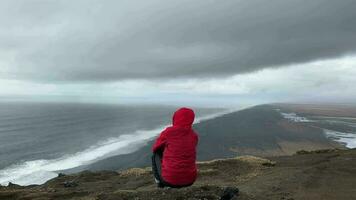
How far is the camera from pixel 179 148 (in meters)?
10.4

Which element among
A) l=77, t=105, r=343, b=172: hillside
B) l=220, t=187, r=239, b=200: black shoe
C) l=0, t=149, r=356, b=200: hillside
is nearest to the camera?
l=220, t=187, r=239, b=200: black shoe

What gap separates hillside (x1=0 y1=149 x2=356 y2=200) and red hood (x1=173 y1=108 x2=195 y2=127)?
12.7 feet

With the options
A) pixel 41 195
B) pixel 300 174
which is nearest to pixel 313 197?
pixel 300 174

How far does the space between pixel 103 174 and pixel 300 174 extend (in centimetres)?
1642

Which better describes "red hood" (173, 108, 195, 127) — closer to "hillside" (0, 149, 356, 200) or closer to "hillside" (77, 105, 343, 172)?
"hillside" (0, 149, 356, 200)

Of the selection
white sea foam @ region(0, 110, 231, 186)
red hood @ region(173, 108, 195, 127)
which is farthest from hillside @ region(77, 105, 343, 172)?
red hood @ region(173, 108, 195, 127)

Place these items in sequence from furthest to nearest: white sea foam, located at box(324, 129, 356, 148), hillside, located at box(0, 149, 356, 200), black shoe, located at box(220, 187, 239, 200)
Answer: white sea foam, located at box(324, 129, 356, 148), hillside, located at box(0, 149, 356, 200), black shoe, located at box(220, 187, 239, 200)

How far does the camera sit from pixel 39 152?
271ft

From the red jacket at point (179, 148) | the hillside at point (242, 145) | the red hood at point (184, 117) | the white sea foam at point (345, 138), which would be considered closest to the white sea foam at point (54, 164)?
the hillside at point (242, 145)

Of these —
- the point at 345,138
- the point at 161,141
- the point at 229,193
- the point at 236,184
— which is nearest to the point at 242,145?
the point at 345,138

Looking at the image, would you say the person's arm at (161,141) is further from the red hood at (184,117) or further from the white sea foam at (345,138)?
the white sea foam at (345,138)

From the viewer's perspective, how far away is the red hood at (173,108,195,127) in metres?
10.3

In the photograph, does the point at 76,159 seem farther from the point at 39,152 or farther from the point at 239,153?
the point at 239,153

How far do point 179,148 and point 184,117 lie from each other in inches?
35.3
